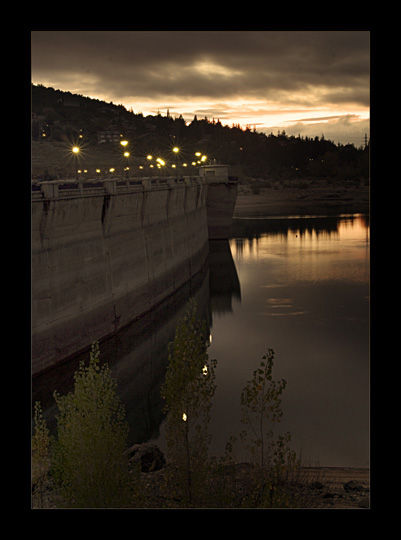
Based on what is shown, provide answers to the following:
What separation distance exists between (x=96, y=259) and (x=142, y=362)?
271 inches

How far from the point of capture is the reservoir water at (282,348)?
2620 centimetres

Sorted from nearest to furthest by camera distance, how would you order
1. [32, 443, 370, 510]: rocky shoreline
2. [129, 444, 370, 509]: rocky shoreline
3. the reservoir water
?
[32, 443, 370, 510]: rocky shoreline, [129, 444, 370, 509]: rocky shoreline, the reservoir water

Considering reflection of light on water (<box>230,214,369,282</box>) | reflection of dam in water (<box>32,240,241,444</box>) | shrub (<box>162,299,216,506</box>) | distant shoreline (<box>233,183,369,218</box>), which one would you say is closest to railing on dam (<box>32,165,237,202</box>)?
reflection of dam in water (<box>32,240,241,444</box>)

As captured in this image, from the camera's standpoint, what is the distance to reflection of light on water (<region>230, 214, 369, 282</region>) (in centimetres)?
6581

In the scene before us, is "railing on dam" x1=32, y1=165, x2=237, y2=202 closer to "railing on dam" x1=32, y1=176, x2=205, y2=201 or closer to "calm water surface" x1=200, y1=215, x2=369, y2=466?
"railing on dam" x1=32, y1=176, x2=205, y2=201

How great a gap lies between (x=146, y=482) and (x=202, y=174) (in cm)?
8374

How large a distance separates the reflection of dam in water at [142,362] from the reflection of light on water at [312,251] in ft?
41.1

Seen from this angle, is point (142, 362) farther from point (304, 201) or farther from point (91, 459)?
point (304, 201)

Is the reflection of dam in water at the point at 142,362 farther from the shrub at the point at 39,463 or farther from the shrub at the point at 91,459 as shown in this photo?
the shrub at the point at 91,459

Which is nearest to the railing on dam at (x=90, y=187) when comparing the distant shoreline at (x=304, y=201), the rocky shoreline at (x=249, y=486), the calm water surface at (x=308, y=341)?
the calm water surface at (x=308, y=341)

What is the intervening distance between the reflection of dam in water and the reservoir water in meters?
0.06
